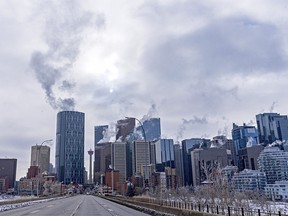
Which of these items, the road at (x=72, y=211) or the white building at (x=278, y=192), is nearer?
the road at (x=72, y=211)

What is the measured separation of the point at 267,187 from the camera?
197m

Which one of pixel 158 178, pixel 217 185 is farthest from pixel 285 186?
pixel 217 185

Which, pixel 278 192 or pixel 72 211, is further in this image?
pixel 278 192

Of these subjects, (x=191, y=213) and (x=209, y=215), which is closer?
(x=209, y=215)

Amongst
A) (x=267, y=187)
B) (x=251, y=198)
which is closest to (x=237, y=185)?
(x=267, y=187)

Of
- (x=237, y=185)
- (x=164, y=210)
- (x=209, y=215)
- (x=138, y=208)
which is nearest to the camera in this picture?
(x=209, y=215)

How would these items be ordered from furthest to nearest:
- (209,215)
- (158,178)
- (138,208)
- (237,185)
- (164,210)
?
(237,185)
(158,178)
(138,208)
(164,210)
(209,215)

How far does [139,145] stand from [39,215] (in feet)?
502

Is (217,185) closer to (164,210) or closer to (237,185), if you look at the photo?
(164,210)

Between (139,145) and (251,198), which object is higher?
(139,145)

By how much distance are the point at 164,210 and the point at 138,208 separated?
1488 cm

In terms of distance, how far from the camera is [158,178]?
174500mm

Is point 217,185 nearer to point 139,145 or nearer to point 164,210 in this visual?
point 164,210

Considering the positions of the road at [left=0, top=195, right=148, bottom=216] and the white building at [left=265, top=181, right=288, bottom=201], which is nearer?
the road at [left=0, top=195, right=148, bottom=216]
